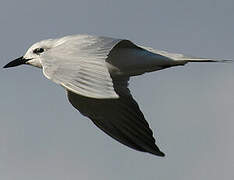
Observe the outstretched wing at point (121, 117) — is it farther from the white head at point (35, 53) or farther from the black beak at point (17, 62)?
the black beak at point (17, 62)

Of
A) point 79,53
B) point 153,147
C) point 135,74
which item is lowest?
point 153,147

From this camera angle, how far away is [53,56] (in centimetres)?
1253

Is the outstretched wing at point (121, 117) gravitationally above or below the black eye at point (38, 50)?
below

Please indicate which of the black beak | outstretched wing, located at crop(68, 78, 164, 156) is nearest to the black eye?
the black beak

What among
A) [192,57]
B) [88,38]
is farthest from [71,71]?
[192,57]

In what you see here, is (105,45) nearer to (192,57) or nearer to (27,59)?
(192,57)

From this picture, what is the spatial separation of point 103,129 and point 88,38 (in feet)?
6.58

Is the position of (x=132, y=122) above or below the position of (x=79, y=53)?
below

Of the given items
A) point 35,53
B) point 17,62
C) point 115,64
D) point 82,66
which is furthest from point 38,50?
point 82,66

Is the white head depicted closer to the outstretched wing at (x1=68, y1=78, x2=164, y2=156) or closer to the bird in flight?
the bird in flight

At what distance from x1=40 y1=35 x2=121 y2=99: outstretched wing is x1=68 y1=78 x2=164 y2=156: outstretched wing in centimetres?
171

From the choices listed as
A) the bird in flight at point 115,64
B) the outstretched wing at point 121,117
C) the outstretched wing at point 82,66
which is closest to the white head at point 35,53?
the bird in flight at point 115,64

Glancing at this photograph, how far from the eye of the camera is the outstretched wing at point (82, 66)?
1102 centimetres

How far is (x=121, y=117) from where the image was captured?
1514 cm
